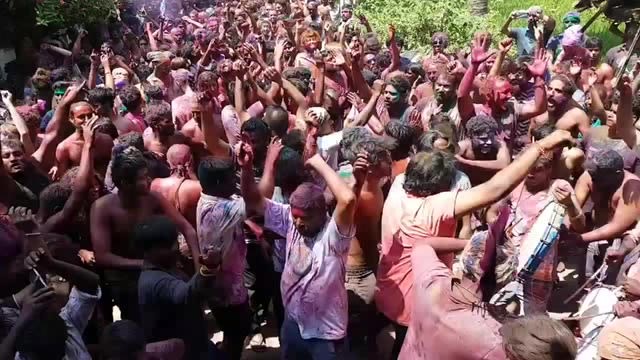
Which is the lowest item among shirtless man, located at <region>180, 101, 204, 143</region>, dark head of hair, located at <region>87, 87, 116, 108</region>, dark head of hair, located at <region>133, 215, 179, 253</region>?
shirtless man, located at <region>180, 101, 204, 143</region>

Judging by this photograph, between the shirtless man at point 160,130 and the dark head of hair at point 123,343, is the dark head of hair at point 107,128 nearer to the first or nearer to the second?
the shirtless man at point 160,130

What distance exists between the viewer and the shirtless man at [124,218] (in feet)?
13.3

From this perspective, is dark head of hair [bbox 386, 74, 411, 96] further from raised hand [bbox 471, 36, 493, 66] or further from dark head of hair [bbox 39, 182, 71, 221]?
dark head of hair [bbox 39, 182, 71, 221]

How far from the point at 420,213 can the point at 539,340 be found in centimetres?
136

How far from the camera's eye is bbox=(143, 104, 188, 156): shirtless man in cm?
531

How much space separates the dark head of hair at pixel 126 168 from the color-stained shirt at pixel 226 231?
0.41 m

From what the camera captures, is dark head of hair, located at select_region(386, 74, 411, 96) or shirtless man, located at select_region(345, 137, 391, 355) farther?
dark head of hair, located at select_region(386, 74, 411, 96)

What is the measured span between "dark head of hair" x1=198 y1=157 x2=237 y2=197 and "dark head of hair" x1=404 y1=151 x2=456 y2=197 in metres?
1.02

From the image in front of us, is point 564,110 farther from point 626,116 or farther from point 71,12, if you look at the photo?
point 71,12

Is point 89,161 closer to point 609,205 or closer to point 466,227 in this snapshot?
point 466,227

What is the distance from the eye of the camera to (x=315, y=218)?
11.8 feet


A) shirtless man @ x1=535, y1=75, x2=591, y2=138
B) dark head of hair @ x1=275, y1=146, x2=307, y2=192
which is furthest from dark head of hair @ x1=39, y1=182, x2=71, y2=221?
shirtless man @ x1=535, y1=75, x2=591, y2=138

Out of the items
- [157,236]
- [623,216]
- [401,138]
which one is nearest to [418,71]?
[401,138]

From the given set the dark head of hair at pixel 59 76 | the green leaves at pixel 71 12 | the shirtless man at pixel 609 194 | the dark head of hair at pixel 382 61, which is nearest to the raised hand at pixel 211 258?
the shirtless man at pixel 609 194
